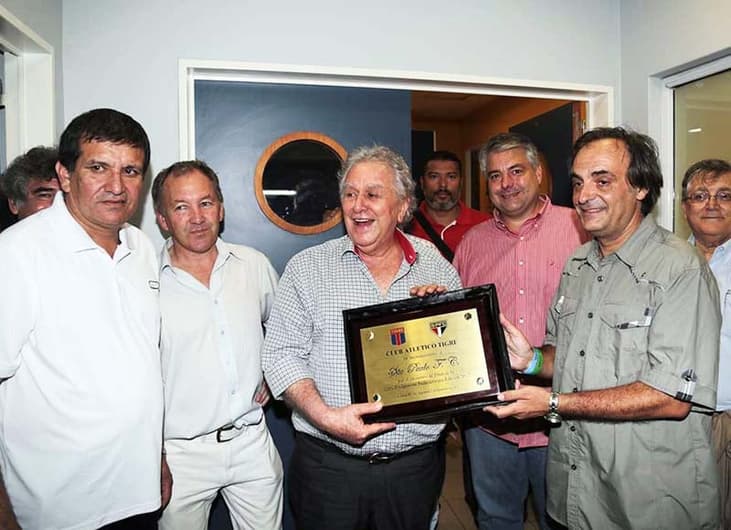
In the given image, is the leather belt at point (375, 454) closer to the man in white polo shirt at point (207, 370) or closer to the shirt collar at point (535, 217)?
the man in white polo shirt at point (207, 370)

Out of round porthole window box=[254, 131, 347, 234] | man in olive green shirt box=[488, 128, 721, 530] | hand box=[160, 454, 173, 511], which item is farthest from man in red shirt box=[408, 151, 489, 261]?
hand box=[160, 454, 173, 511]

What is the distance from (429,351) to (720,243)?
5.19ft

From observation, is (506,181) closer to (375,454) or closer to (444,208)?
(444,208)

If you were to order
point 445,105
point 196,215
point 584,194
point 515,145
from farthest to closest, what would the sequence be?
point 445,105 < point 515,145 < point 196,215 < point 584,194

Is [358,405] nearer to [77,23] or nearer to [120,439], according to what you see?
[120,439]

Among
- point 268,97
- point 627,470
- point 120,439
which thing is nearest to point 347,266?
point 120,439

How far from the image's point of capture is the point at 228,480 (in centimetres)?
204

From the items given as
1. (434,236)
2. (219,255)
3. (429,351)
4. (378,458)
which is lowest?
(378,458)

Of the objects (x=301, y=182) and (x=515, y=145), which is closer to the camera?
(x=515, y=145)

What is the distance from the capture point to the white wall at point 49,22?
2.06 meters

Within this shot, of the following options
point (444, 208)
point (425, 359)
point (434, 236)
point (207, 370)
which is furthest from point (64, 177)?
point (444, 208)

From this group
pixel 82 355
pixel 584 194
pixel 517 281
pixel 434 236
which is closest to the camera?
pixel 82 355

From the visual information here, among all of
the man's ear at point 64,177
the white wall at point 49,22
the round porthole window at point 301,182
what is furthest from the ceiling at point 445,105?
the man's ear at point 64,177

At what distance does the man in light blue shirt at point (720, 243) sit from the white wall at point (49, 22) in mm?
2845
